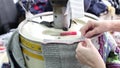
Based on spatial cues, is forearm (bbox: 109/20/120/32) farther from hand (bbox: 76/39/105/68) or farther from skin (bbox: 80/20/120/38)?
hand (bbox: 76/39/105/68)

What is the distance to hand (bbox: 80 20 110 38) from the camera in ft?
2.52

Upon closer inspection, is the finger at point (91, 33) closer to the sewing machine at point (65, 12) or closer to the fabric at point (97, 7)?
the sewing machine at point (65, 12)

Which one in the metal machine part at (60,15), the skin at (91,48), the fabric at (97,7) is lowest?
the fabric at (97,7)

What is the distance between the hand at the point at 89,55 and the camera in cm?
71

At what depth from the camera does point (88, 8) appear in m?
1.84

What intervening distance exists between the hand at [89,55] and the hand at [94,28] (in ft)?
0.15

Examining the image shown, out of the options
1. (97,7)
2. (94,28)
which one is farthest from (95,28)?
(97,7)

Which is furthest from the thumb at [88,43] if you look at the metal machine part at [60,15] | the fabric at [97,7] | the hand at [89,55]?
the fabric at [97,7]

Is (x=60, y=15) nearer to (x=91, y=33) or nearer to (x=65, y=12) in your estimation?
(x=65, y=12)

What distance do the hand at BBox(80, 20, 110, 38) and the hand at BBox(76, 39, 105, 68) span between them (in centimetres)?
5

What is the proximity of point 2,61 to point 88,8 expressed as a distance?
99cm

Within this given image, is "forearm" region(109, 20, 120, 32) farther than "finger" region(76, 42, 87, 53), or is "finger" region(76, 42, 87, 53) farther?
"forearm" region(109, 20, 120, 32)

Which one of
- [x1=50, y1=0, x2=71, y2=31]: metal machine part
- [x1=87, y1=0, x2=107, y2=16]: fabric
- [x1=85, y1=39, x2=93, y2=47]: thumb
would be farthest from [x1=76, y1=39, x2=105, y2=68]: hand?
[x1=87, y1=0, x2=107, y2=16]: fabric

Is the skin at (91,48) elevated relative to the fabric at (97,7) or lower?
elevated
